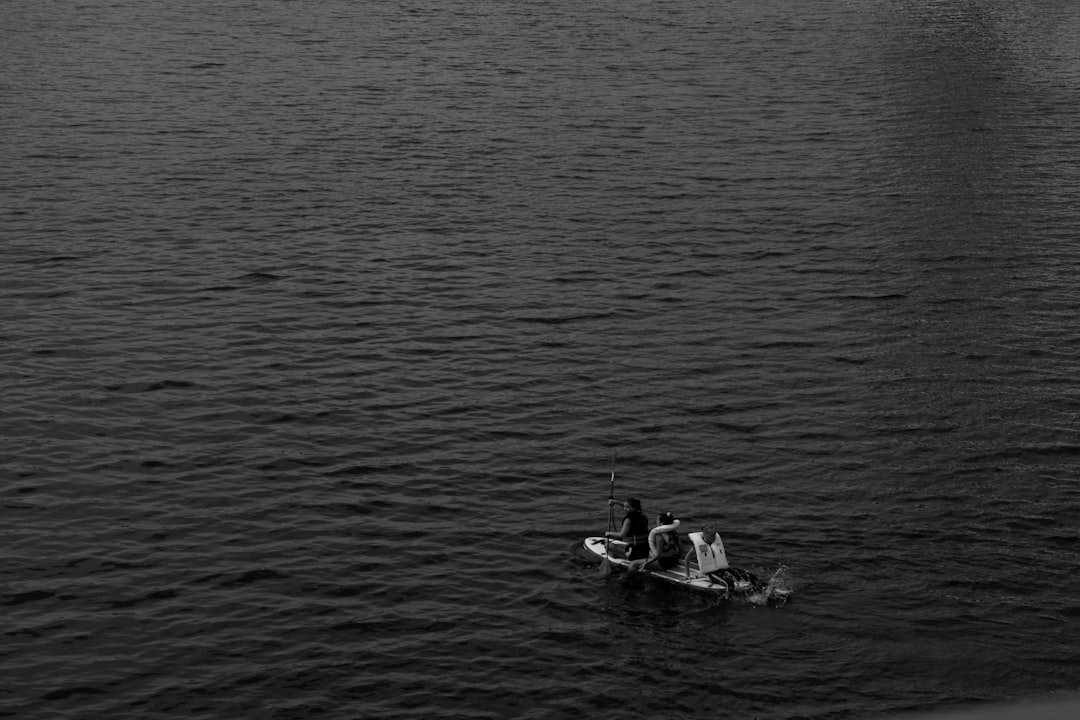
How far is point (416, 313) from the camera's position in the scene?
49.4 metres

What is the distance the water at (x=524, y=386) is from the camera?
28.9 meters

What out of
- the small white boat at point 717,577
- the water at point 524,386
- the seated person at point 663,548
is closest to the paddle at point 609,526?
the water at point 524,386

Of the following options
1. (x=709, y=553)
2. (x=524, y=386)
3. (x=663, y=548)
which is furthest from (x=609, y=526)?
(x=524, y=386)

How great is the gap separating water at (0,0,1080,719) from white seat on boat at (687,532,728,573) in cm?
95

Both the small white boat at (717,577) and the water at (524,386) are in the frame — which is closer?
the water at (524,386)

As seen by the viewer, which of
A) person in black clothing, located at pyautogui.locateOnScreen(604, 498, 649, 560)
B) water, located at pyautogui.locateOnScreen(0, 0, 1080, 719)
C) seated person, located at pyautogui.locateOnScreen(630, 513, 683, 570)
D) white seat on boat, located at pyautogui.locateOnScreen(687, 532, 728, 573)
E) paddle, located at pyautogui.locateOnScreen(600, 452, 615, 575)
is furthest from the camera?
paddle, located at pyautogui.locateOnScreen(600, 452, 615, 575)

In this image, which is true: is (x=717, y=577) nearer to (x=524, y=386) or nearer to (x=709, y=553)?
(x=709, y=553)

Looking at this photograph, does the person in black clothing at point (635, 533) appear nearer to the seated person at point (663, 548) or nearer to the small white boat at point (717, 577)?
the seated person at point (663, 548)

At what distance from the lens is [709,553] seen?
101 feet

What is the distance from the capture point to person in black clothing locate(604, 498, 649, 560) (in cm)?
3189

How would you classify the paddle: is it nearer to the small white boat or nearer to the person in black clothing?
the person in black clothing

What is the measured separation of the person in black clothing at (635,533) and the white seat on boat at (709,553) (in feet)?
4.73

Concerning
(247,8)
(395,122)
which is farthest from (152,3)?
(395,122)

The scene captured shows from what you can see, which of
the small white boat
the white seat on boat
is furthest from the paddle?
the white seat on boat
